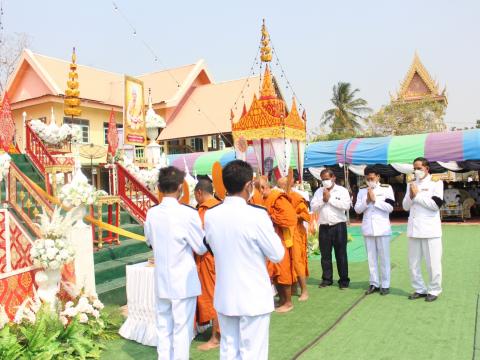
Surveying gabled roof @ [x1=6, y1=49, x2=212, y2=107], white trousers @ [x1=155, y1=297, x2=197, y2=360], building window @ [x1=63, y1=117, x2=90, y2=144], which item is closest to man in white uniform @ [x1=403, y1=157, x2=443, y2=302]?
→ white trousers @ [x1=155, y1=297, x2=197, y2=360]

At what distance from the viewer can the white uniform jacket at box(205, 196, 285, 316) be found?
2.60 meters

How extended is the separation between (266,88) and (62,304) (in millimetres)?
5153

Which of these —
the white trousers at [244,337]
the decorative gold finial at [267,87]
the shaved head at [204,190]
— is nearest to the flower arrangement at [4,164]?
the shaved head at [204,190]

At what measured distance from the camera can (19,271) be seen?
171 inches

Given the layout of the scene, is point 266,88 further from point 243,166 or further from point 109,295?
point 243,166

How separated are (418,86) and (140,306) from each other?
30.8 metres

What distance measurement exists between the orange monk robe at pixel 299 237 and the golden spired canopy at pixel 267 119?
6.34ft

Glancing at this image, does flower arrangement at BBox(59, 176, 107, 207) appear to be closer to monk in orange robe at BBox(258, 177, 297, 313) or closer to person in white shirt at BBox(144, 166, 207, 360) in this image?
person in white shirt at BBox(144, 166, 207, 360)

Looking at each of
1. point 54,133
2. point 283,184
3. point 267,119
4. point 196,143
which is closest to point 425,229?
point 283,184

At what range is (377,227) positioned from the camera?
5484mm

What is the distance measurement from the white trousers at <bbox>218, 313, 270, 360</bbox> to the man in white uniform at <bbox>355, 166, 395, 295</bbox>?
130 inches

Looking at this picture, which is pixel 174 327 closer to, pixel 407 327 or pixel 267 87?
pixel 407 327

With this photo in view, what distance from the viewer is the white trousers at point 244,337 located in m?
2.58

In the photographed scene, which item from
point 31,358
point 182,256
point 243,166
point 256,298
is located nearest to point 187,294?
point 182,256
